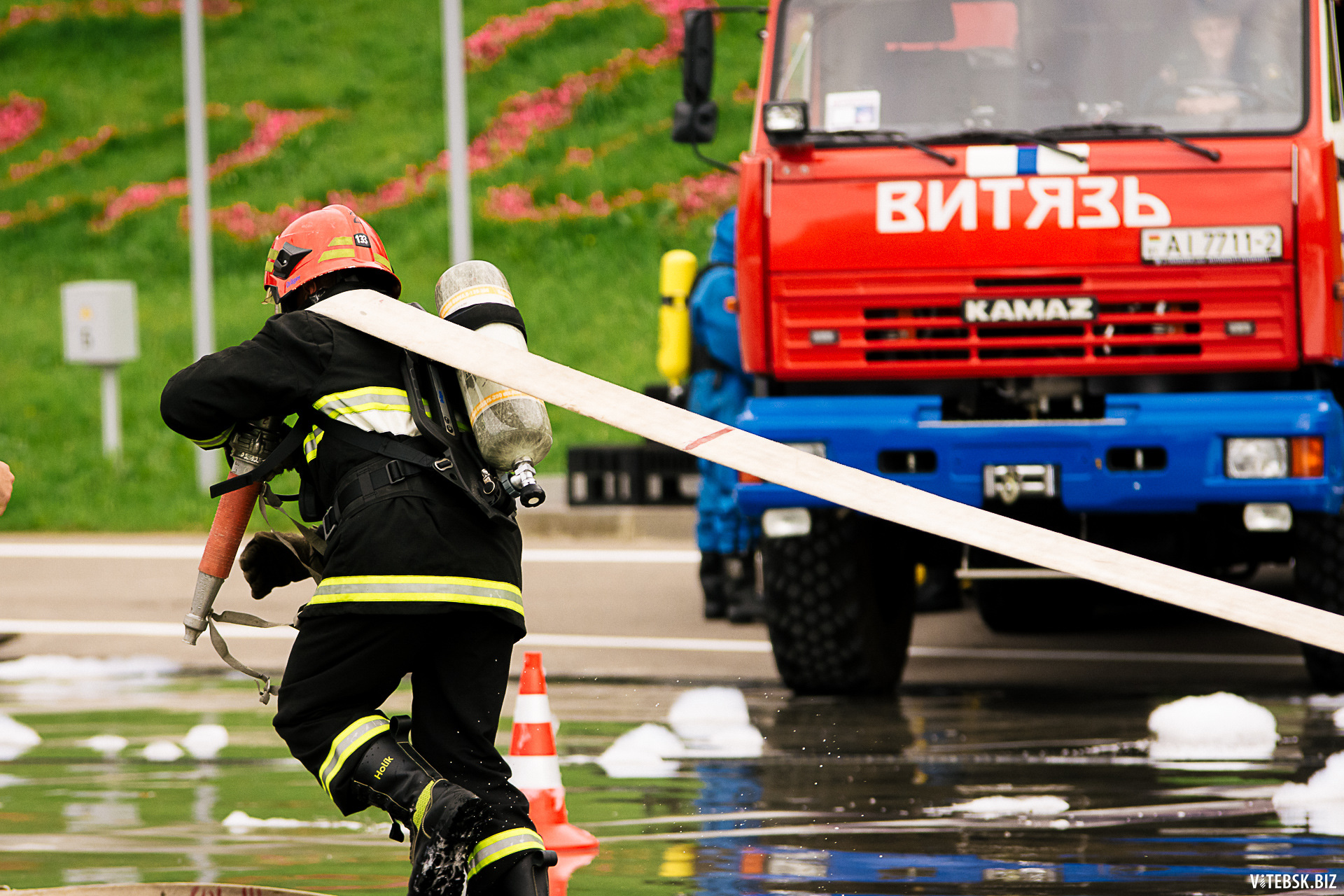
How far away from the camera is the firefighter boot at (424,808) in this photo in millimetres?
4461

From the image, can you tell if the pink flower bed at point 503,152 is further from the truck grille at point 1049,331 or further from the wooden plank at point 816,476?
the wooden plank at point 816,476

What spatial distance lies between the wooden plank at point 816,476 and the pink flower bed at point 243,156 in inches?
1061

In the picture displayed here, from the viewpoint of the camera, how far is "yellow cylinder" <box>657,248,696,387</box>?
1111 cm

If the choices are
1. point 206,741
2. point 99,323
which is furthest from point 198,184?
point 206,741

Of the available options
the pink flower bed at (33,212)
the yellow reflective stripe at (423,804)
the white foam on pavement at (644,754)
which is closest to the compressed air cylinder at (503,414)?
the yellow reflective stripe at (423,804)

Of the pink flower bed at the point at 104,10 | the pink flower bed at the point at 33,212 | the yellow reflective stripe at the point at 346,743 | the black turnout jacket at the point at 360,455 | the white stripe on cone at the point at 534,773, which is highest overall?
the pink flower bed at the point at 104,10

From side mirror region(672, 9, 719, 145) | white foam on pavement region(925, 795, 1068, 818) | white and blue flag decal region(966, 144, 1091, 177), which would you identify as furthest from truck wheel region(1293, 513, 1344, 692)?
side mirror region(672, 9, 719, 145)

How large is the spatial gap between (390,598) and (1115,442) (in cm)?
434

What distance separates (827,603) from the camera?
352 inches

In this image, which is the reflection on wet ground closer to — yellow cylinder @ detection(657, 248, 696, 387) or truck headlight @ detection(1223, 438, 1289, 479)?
truck headlight @ detection(1223, 438, 1289, 479)

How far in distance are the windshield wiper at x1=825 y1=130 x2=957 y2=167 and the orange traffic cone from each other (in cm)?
332

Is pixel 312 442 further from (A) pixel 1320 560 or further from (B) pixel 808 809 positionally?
(A) pixel 1320 560

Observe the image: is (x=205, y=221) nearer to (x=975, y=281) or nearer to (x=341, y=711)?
(x=975, y=281)

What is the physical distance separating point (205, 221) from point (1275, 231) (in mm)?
12333
